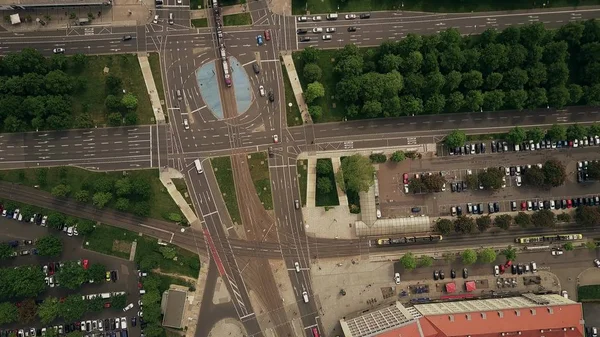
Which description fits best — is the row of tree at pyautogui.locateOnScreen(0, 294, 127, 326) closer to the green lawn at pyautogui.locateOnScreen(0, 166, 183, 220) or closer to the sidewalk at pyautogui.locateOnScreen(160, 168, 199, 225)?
the green lawn at pyautogui.locateOnScreen(0, 166, 183, 220)

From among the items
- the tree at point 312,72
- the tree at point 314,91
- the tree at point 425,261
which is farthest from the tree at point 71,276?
the tree at point 425,261

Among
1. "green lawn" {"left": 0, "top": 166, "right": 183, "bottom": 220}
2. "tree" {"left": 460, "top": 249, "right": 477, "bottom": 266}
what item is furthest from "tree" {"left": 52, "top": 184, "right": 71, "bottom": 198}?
"tree" {"left": 460, "top": 249, "right": 477, "bottom": 266}

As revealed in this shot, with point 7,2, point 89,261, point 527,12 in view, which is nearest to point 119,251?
point 89,261

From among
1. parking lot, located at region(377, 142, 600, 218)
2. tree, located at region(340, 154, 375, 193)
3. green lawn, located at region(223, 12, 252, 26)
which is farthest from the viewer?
parking lot, located at region(377, 142, 600, 218)

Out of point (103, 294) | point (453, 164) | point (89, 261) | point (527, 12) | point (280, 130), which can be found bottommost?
point (103, 294)

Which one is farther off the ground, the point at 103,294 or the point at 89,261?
the point at 89,261

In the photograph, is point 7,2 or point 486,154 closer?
point 7,2

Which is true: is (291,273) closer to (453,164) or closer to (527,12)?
(453,164)
